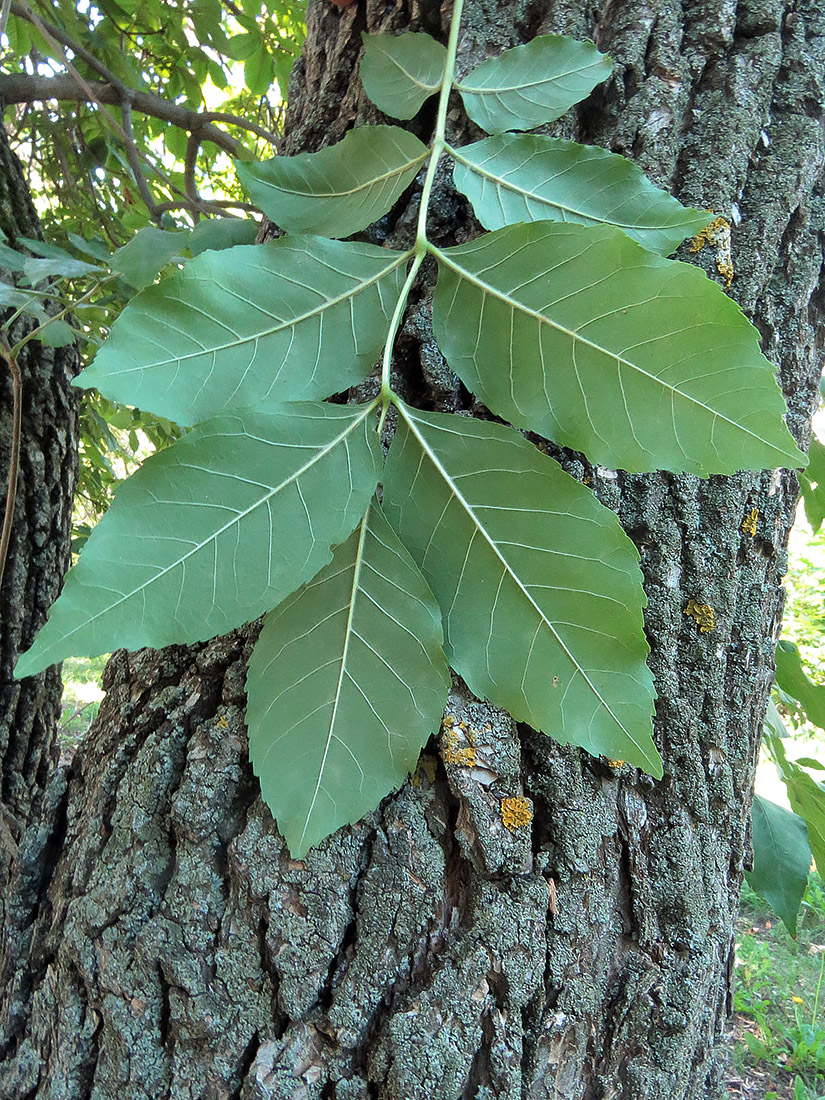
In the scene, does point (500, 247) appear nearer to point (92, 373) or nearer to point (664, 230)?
point (664, 230)

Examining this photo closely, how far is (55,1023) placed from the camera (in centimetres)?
56

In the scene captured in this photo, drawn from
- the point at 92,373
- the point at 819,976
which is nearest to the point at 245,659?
the point at 92,373

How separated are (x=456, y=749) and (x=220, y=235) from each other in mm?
563

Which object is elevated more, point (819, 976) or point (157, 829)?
point (157, 829)

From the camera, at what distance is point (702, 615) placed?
1.99ft

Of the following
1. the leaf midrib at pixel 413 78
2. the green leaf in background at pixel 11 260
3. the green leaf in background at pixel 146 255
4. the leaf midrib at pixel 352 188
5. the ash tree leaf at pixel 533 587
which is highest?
the leaf midrib at pixel 413 78

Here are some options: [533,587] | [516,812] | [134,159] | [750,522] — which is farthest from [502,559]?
[134,159]

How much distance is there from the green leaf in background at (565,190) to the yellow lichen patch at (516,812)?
0.41m

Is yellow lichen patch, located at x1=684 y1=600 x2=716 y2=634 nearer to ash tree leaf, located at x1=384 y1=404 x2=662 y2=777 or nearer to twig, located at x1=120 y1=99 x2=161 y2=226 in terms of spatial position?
ash tree leaf, located at x1=384 y1=404 x2=662 y2=777

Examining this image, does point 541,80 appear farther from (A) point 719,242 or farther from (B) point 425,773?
(B) point 425,773

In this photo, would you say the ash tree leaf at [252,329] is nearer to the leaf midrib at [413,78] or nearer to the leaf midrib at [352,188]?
the leaf midrib at [352,188]

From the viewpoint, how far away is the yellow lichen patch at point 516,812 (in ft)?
1.73

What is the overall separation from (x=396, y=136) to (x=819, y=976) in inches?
108

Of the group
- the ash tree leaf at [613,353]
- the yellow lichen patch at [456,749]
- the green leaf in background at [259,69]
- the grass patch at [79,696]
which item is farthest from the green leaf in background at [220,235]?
the grass patch at [79,696]
